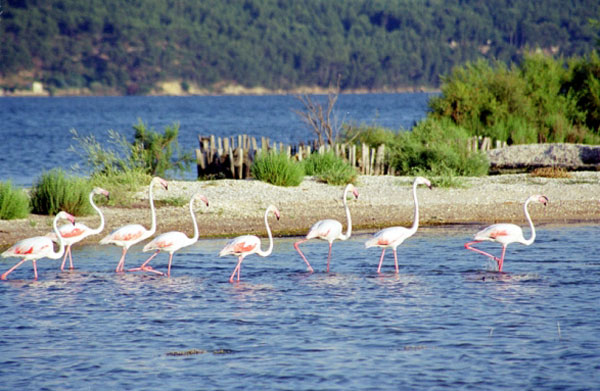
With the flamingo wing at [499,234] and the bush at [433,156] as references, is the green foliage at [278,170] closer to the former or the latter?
the bush at [433,156]

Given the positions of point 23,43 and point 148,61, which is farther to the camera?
point 148,61

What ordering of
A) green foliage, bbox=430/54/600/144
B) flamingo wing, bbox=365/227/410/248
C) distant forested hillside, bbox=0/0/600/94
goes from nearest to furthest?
1. flamingo wing, bbox=365/227/410/248
2. green foliage, bbox=430/54/600/144
3. distant forested hillside, bbox=0/0/600/94

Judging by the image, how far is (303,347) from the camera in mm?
8344

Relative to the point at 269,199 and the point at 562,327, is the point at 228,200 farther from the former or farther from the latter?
the point at 562,327

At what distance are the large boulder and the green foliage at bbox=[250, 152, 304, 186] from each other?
22.0 feet

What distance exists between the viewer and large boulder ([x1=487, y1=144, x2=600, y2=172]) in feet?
76.8

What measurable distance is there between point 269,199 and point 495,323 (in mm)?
8841

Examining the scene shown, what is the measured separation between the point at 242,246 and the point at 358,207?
5.52 meters

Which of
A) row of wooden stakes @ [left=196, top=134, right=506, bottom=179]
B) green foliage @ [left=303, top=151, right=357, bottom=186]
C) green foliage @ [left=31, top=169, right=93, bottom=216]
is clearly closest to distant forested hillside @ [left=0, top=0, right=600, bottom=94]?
row of wooden stakes @ [left=196, top=134, right=506, bottom=179]

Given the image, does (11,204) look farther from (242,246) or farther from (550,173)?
(550,173)

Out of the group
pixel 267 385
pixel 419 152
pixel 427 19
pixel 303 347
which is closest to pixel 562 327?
pixel 303 347

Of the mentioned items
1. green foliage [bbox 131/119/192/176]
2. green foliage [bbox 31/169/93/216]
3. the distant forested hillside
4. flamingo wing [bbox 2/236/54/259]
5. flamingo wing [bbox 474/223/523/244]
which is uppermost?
the distant forested hillside

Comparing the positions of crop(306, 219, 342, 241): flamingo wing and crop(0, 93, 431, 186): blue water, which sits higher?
crop(0, 93, 431, 186): blue water

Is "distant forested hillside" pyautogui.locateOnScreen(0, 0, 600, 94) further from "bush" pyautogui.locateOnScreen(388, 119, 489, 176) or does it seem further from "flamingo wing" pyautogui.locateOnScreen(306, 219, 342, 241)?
"flamingo wing" pyautogui.locateOnScreen(306, 219, 342, 241)
